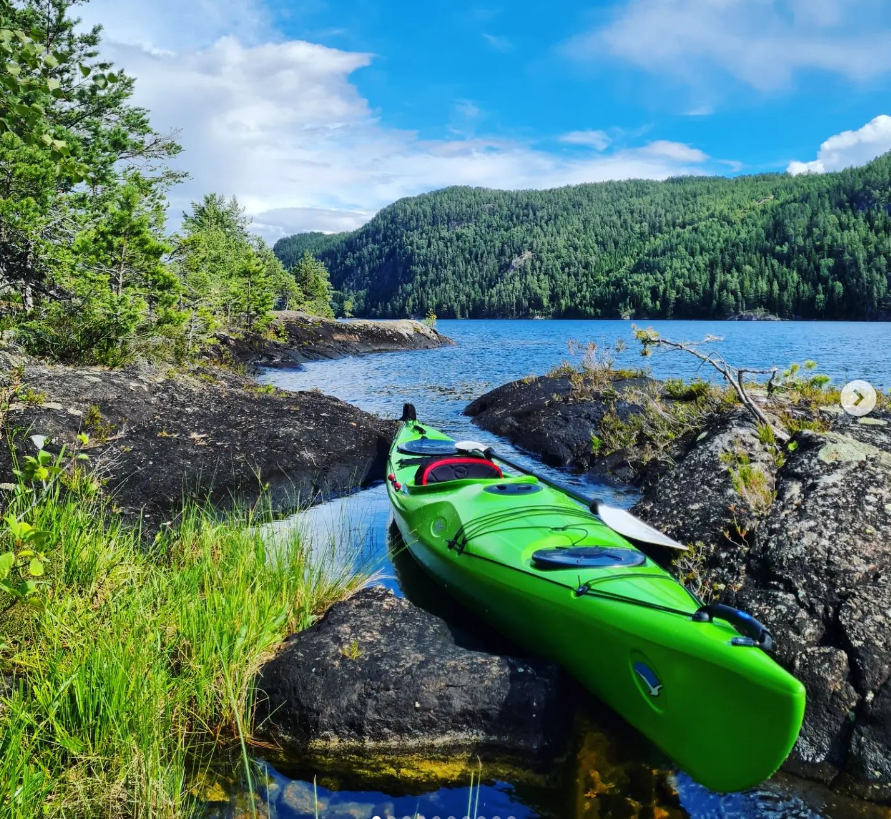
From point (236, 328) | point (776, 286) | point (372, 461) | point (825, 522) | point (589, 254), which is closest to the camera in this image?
point (825, 522)

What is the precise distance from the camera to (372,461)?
11180 millimetres

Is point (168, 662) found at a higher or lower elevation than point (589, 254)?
lower

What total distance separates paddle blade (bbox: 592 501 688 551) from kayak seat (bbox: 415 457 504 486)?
223cm

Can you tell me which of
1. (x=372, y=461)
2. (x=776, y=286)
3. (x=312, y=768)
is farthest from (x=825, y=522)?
(x=776, y=286)

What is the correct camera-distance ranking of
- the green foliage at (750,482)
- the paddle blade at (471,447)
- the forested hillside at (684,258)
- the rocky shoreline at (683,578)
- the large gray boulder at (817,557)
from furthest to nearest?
the forested hillside at (684,258) → the paddle blade at (471,447) → the green foliage at (750,482) → the rocky shoreline at (683,578) → the large gray boulder at (817,557)

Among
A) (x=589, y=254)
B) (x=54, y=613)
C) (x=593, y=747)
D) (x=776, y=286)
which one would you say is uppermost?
(x=589, y=254)

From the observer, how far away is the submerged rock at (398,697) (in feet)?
12.7

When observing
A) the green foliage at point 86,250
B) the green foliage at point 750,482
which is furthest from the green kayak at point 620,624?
the green foliage at point 86,250

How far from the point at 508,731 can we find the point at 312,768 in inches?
48.2

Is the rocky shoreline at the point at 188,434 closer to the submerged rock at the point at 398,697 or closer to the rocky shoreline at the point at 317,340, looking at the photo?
the submerged rock at the point at 398,697

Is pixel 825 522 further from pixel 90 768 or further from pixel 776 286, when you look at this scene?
pixel 776 286

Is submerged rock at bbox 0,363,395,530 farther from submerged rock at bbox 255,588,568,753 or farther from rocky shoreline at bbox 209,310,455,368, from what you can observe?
rocky shoreline at bbox 209,310,455,368

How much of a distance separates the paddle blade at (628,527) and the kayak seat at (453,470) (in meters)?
2.23

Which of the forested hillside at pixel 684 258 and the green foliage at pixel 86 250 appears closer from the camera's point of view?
the green foliage at pixel 86 250
